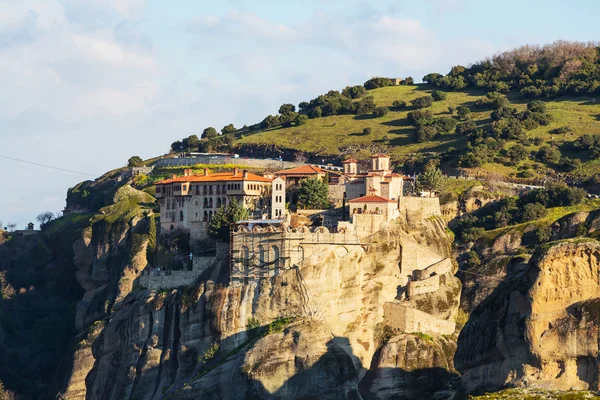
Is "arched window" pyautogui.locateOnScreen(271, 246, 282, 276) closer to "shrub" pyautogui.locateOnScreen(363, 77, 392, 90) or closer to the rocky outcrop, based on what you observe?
the rocky outcrop

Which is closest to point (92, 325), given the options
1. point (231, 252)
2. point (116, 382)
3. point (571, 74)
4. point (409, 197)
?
point (116, 382)

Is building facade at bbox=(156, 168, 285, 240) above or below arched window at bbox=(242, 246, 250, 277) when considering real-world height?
above

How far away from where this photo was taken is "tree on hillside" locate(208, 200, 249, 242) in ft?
397

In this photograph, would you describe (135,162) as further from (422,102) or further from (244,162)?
(422,102)

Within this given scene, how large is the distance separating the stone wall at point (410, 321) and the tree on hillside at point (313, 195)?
12.2m

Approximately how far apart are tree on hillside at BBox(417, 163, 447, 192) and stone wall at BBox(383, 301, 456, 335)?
699 inches

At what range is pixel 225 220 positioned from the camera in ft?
400

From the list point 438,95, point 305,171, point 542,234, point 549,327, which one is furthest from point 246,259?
point 438,95

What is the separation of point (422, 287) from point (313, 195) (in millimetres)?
12748

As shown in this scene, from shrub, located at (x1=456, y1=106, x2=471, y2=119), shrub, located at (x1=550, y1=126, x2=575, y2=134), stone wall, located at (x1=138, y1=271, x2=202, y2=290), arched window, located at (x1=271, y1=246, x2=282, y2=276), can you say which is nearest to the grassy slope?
shrub, located at (x1=550, y1=126, x2=575, y2=134)

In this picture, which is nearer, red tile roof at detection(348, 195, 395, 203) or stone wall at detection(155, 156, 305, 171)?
red tile roof at detection(348, 195, 395, 203)

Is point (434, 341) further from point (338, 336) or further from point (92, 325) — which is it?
point (92, 325)

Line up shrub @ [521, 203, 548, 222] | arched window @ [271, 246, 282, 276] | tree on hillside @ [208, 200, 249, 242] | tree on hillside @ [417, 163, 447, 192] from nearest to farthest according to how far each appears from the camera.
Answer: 1. arched window @ [271, 246, 282, 276]
2. tree on hillside @ [208, 200, 249, 242]
3. shrub @ [521, 203, 548, 222]
4. tree on hillside @ [417, 163, 447, 192]

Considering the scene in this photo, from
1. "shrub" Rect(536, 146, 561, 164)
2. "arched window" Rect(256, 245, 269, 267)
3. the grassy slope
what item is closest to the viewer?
"arched window" Rect(256, 245, 269, 267)
